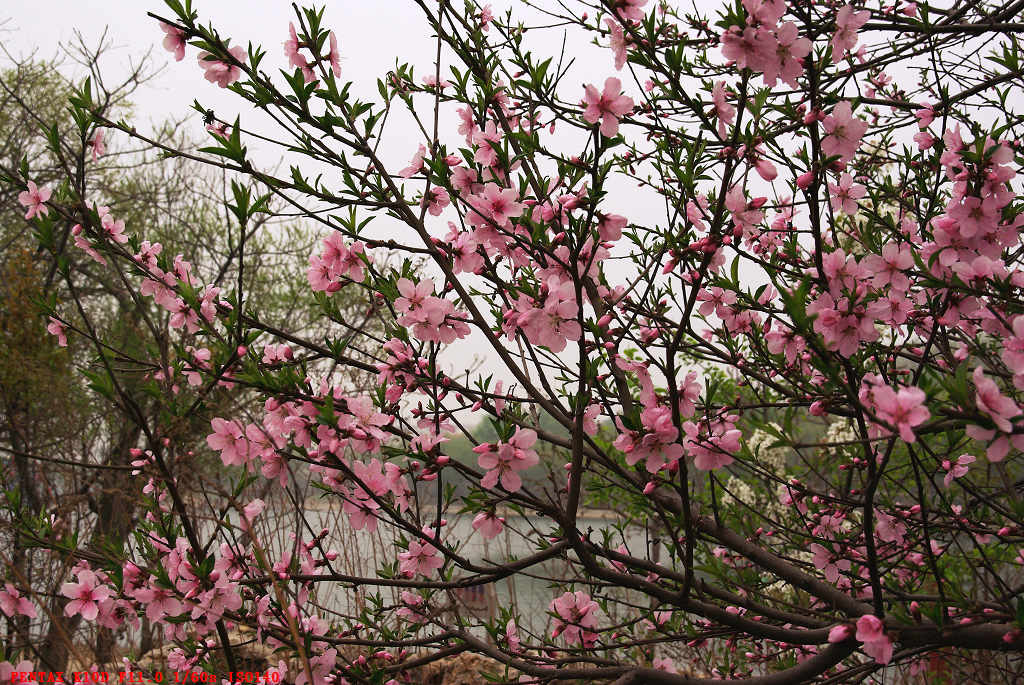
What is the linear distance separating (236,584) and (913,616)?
5.49 ft

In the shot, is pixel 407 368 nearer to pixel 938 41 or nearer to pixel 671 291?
pixel 671 291

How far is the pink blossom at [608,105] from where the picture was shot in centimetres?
153

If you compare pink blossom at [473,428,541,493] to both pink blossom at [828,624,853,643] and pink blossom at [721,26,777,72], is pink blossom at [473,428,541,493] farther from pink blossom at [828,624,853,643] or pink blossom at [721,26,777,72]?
pink blossom at [721,26,777,72]

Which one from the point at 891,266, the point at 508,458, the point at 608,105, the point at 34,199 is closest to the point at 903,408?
the point at 891,266

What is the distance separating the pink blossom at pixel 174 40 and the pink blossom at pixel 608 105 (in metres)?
1.05

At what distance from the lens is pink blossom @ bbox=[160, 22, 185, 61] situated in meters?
1.64

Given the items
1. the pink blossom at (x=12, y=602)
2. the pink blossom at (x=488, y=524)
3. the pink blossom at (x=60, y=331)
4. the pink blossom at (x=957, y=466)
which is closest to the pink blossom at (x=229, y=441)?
the pink blossom at (x=488, y=524)

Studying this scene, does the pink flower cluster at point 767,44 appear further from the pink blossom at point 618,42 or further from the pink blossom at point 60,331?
the pink blossom at point 60,331

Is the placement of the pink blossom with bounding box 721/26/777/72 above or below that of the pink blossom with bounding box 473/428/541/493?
above

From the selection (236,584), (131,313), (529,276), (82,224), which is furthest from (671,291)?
(131,313)

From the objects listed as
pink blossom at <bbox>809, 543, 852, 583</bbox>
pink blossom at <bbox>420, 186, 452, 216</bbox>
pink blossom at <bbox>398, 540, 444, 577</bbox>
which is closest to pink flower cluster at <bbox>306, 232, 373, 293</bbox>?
pink blossom at <bbox>420, 186, 452, 216</bbox>

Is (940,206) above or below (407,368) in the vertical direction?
above

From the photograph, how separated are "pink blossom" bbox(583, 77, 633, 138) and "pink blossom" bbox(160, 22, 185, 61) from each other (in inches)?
41.2

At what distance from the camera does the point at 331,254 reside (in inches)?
67.5
